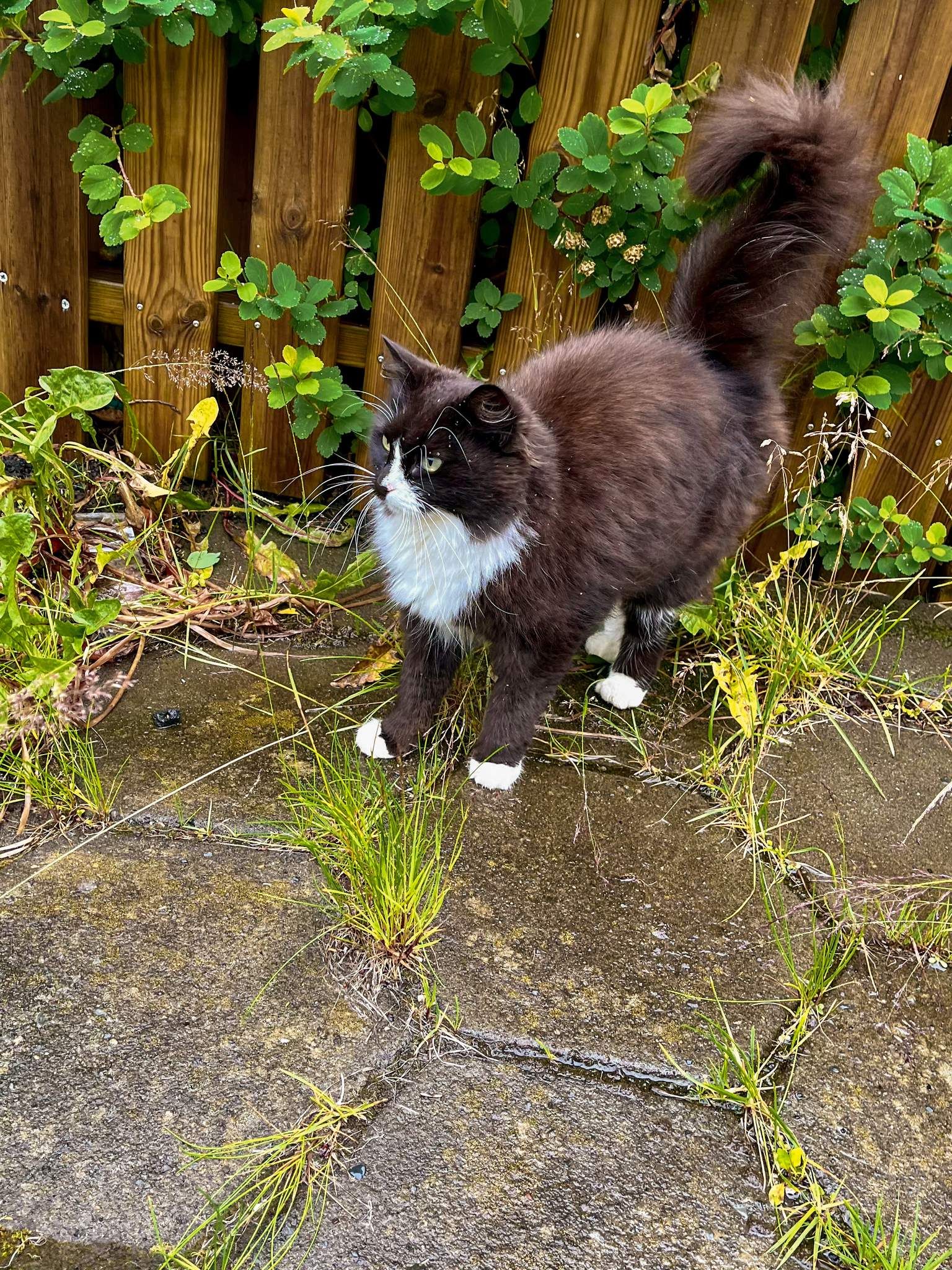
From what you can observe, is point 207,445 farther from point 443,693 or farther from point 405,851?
point 405,851

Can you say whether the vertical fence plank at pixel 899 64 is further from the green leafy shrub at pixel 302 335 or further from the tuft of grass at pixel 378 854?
the tuft of grass at pixel 378 854

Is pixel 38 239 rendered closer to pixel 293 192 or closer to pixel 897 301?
pixel 293 192

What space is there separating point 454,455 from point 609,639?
93 centimetres

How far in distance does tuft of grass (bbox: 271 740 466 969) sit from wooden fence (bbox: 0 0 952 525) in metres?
1.35

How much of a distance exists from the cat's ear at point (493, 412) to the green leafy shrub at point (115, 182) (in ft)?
3.79

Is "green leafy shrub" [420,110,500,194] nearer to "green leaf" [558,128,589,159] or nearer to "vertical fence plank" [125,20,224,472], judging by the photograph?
"green leaf" [558,128,589,159]

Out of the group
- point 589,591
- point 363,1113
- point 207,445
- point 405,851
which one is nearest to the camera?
point 363,1113

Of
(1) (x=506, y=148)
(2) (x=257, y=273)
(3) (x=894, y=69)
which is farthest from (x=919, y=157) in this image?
(2) (x=257, y=273)

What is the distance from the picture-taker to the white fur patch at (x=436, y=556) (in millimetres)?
2055

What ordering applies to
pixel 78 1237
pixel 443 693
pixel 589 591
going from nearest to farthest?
pixel 78 1237
pixel 589 591
pixel 443 693

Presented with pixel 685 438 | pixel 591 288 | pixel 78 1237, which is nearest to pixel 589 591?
pixel 685 438

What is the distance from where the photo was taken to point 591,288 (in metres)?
2.76

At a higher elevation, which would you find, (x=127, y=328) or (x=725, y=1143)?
(x=127, y=328)

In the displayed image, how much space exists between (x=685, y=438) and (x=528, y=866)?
1.02 meters
